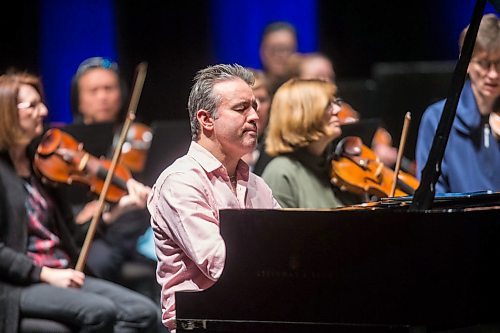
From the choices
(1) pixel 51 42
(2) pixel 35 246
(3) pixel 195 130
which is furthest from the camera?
(1) pixel 51 42

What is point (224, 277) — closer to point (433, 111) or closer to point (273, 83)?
point (433, 111)

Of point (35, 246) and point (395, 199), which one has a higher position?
point (395, 199)

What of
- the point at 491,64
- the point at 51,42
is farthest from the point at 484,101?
the point at 51,42

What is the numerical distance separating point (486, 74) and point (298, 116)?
76 cm

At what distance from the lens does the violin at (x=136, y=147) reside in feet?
16.4

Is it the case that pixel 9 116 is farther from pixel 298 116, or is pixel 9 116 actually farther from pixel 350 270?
pixel 350 270

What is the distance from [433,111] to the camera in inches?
165

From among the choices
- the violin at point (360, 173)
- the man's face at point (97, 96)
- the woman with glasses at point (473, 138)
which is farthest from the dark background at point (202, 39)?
the violin at point (360, 173)

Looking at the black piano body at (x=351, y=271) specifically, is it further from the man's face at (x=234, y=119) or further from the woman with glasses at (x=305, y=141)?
the woman with glasses at (x=305, y=141)

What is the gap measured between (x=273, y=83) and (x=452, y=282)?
10.1 ft

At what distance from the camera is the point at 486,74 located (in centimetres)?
410

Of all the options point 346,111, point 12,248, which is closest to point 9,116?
point 12,248

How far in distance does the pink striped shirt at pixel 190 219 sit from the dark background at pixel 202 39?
12.0ft

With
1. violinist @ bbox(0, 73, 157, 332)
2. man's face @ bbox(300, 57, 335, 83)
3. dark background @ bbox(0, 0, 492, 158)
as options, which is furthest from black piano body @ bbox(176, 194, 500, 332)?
dark background @ bbox(0, 0, 492, 158)
